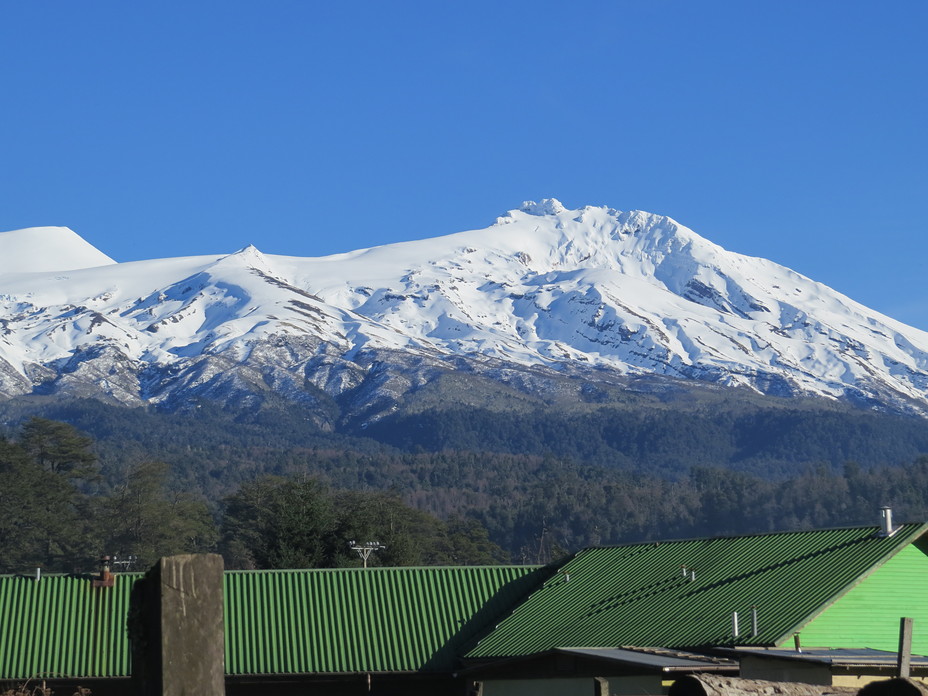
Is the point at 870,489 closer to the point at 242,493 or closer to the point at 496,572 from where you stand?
the point at 242,493

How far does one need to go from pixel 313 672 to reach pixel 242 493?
8485cm

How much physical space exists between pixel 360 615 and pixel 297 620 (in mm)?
1134

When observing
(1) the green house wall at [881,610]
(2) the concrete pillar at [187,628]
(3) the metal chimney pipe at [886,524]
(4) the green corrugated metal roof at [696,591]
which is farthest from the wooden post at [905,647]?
(3) the metal chimney pipe at [886,524]

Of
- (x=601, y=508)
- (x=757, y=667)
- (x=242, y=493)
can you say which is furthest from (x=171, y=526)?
(x=757, y=667)

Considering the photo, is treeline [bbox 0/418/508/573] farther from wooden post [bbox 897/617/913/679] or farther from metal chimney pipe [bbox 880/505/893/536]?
wooden post [bbox 897/617/913/679]

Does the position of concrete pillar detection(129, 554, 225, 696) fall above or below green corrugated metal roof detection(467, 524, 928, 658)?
below

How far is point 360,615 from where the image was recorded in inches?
1078

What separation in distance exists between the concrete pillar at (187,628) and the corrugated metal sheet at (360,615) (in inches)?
856

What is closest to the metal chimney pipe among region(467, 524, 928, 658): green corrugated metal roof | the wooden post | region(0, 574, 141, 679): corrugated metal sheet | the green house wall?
region(467, 524, 928, 658): green corrugated metal roof

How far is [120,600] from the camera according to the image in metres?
27.4

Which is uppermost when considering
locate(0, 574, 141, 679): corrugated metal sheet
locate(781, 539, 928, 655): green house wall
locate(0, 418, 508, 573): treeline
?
locate(0, 418, 508, 573): treeline

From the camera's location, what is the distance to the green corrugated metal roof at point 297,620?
85.3 ft

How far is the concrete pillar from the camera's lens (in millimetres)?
4340

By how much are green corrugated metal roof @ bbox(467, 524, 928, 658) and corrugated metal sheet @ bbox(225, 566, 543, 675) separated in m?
1.02
